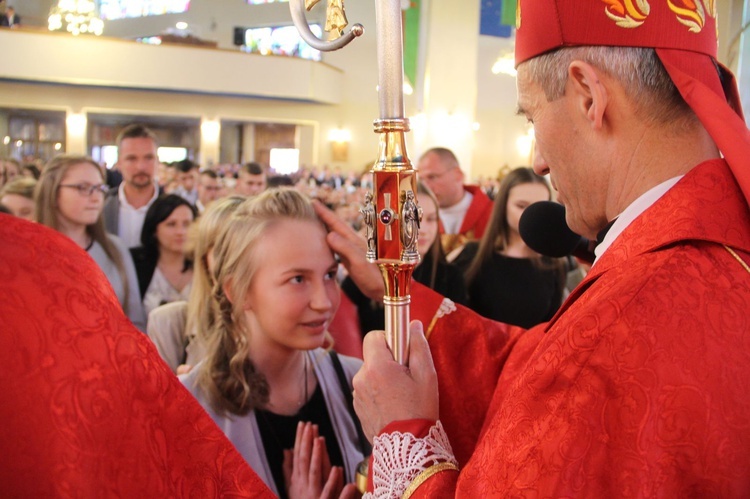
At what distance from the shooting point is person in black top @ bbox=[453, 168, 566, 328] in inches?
129

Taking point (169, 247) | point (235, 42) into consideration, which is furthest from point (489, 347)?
point (235, 42)

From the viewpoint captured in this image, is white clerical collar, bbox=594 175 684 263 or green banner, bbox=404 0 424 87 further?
green banner, bbox=404 0 424 87

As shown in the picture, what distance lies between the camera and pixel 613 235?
3.63 feet

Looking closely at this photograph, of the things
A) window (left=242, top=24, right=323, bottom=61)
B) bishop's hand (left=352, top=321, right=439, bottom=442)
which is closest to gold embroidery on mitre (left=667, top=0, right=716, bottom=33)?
bishop's hand (left=352, top=321, right=439, bottom=442)

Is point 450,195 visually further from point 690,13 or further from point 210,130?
point 210,130

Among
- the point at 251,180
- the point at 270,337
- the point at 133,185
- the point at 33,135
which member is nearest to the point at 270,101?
the point at 33,135

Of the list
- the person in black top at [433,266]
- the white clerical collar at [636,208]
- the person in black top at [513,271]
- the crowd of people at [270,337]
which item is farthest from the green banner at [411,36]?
the white clerical collar at [636,208]

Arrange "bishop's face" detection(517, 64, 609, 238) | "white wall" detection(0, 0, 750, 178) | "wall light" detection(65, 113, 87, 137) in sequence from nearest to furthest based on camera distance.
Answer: "bishop's face" detection(517, 64, 609, 238) → "white wall" detection(0, 0, 750, 178) → "wall light" detection(65, 113, 87, 137)

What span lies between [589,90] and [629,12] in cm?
13

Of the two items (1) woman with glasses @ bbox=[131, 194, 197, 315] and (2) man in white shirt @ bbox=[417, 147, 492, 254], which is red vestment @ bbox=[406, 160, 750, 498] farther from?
(2) man in white shirt @ bbox=[417, 147, 492, 254]

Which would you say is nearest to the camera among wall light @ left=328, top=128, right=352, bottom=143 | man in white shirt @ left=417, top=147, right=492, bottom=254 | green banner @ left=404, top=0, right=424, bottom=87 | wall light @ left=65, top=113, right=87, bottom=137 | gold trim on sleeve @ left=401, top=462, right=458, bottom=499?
gold trim on sleeve @ left=401, top=462, right=458, bottom=499

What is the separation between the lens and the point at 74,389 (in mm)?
723

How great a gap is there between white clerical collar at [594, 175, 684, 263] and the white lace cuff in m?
0.40

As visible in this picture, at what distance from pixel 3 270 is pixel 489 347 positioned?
3.36 ft
